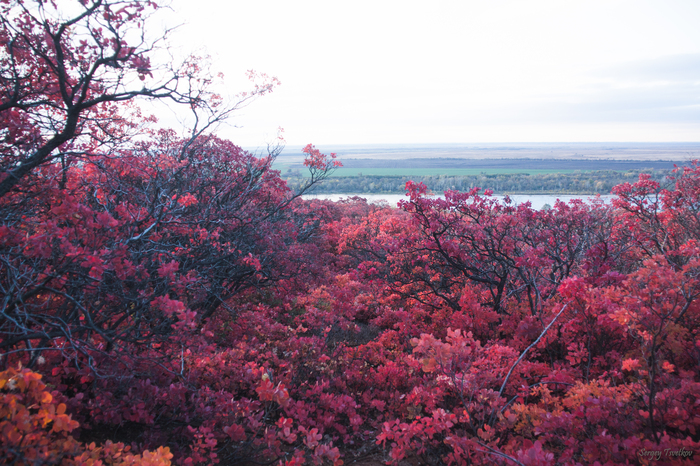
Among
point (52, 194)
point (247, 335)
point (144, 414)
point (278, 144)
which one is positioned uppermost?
point (278, 144)

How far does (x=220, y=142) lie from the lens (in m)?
9.42

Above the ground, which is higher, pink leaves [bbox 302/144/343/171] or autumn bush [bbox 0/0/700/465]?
pink leaves [bbox 302/144/343/171]

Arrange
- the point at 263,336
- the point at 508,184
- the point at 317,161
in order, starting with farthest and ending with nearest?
the point at 508,184 → the point at 317,161 → the point at 263,336

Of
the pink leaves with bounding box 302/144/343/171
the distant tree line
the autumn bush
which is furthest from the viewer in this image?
the distant tree line

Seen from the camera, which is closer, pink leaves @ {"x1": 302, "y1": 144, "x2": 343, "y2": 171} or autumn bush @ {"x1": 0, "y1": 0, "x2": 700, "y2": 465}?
autumn bush @ {"x1": 0, "y1": 0, "x2": 700, "y2": 465}

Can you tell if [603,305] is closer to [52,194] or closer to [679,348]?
[679,348]

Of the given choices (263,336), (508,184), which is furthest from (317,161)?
(508,184)

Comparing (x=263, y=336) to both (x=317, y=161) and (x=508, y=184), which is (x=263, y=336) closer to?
(x=317, y=161)

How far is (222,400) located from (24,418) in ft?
7.78

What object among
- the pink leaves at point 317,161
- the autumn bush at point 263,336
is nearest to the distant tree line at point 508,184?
the pink leaves at point 317,161

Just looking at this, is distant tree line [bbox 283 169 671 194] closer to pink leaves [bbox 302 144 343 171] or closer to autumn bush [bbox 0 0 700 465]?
pink leaves [bbox 302 144 343 171]

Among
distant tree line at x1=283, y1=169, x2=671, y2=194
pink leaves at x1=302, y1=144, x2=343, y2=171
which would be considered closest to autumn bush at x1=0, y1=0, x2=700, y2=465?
pink leaves at x1=302, y1=144, x2=343, y2=171

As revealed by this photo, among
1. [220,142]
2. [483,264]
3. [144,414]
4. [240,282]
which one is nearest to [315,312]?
[240,282]

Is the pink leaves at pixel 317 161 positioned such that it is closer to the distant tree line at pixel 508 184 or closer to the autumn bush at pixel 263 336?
the autumn bush at pixel 263 336
